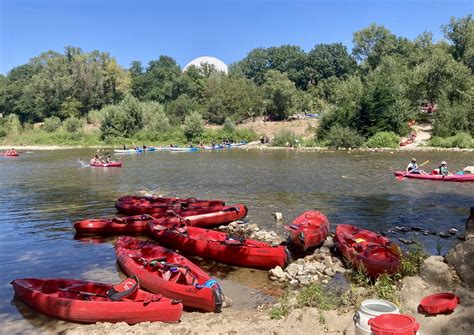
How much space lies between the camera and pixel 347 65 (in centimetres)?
10544

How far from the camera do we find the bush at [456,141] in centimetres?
4654

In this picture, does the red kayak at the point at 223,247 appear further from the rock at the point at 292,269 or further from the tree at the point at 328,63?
the tree at the point at 328,63

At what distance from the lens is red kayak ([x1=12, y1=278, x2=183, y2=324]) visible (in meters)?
8.45

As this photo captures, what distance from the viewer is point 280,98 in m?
71.2

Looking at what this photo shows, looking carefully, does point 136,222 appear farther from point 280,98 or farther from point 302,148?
point 280,98

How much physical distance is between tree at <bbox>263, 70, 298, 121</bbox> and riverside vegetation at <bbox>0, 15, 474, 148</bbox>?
17cm

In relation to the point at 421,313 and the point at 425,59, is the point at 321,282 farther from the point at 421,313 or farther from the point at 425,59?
the point at 425,59

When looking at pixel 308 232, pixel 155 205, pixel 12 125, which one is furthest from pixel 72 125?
pixel 308 232

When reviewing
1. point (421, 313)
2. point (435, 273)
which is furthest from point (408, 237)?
point (421, 313)

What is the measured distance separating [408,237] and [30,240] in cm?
1303

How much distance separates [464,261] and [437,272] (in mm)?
537

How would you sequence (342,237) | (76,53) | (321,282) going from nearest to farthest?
(321,282)
(342,237)
(76,53)

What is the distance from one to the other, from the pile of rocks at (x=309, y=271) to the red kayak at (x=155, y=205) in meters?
5.62

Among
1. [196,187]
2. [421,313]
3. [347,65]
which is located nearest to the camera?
[421,313]
